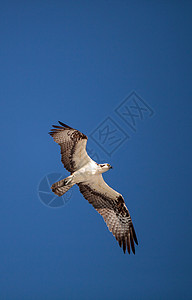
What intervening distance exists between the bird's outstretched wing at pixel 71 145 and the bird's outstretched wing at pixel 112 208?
682mm

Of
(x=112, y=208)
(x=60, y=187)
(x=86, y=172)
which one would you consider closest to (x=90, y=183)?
(x=86, y=172)

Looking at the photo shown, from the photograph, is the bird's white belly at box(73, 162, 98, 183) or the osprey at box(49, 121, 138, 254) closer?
the osprey at box(49, 121, 138, 254)

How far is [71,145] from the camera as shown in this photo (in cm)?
1048

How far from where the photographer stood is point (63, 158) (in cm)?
1088

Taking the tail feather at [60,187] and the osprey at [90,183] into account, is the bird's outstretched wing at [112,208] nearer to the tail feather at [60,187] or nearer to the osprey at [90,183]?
the osprey at [90,183]

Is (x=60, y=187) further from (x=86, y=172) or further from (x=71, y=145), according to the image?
(x=71, y=145)

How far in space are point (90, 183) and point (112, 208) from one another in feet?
3.15

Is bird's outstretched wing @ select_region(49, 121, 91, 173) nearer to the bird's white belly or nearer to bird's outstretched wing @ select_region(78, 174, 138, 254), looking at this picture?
the bird's white belly

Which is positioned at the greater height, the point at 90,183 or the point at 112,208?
the point at 90,183

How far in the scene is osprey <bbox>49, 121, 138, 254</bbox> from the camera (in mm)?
10320

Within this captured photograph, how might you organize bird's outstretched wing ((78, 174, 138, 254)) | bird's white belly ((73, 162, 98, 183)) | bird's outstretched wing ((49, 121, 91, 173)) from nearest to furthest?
1. bird's outstretched wing ((49, 121, 91, 173))
2. bird's white belly ((73, 162, 98, 183))
3. bird's outstretched wing ((78, 174, 138, 254))

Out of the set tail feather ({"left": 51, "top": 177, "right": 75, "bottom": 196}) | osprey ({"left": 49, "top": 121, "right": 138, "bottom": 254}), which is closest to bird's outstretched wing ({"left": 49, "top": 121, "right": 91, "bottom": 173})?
osprey ({"left": 49, "top": 121, "right": 138, "bottom": 254})

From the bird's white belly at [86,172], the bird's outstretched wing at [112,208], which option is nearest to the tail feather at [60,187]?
the bird's white belly at [86,172]

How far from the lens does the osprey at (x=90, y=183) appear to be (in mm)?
10320
